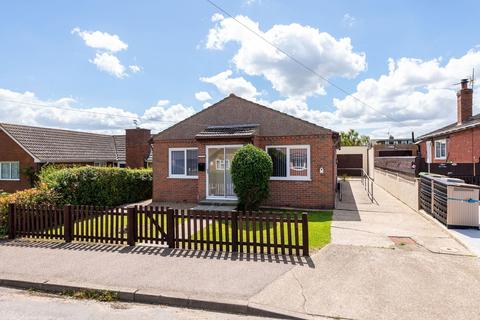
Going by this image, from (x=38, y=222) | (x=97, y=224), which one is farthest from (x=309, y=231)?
(x=38, y=222)

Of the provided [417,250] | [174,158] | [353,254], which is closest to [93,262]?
[353,254]

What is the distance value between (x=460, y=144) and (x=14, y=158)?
2993cm

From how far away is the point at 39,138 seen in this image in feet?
75.9

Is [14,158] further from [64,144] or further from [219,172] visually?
[219,172]

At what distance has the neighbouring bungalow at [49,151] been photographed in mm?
21141

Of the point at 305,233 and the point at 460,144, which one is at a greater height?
the point at 460,144

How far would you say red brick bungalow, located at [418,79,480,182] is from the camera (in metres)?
15.6

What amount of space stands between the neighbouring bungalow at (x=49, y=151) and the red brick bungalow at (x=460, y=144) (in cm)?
2168

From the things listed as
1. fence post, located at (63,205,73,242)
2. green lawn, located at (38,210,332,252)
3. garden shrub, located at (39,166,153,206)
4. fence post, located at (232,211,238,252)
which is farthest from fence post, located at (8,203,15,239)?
fence post, located at (232,211,238,252)

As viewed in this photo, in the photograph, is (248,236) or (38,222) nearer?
(248,236)

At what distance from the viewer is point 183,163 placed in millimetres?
14891

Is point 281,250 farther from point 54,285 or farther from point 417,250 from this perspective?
point 54,285

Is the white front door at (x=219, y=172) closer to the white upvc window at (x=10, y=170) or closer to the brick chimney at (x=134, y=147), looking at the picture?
the brick chimney at (x=134, y=147)

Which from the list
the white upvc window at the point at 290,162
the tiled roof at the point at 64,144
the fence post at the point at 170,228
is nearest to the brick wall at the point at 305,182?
the white upvc window at the point at 290,162
